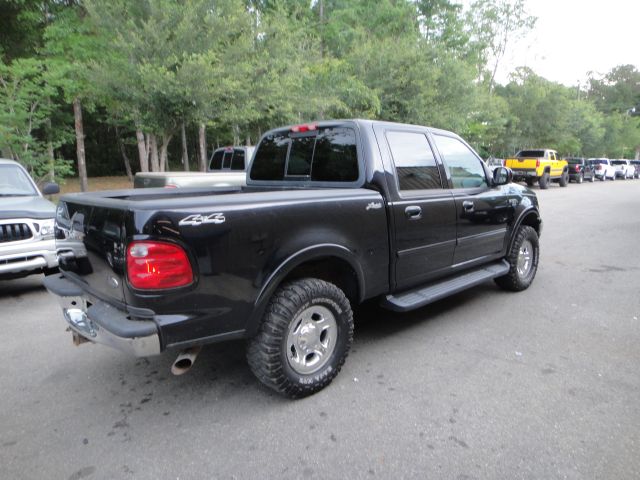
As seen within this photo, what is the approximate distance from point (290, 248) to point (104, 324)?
3.68ft

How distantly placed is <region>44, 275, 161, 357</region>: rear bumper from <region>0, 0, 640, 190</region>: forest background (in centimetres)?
816

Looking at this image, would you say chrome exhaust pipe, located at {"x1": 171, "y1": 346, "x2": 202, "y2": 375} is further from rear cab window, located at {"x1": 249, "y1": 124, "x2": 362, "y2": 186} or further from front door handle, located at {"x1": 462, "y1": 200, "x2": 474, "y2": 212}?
front door handle, located at {"x1": 462, "y1": 200, "x2": 474, "y2": 212}

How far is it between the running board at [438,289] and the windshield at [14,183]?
5280 millimetres

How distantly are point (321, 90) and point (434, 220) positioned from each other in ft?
42.7

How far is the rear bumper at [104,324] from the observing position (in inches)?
89.9

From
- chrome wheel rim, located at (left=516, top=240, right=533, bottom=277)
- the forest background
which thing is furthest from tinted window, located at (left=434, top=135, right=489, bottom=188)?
the forest background

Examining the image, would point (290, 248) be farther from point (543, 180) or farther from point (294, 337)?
point (543, 180)

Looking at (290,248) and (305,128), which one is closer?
(290,248)

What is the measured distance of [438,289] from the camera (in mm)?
3902

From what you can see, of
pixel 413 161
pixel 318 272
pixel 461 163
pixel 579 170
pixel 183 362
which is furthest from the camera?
pixel 579 170

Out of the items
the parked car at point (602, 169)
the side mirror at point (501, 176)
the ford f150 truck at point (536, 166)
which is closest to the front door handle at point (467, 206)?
the side mirror at point (501, 176)

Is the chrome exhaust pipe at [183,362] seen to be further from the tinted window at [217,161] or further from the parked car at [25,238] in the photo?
the tinted window at [217,161]

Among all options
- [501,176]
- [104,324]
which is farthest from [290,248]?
[501,176]

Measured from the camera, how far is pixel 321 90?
15.6m
